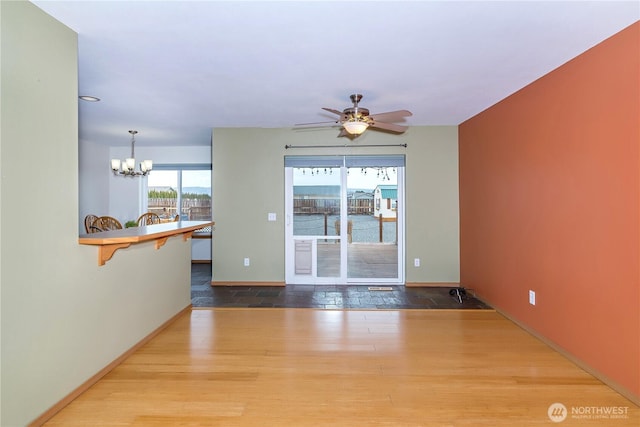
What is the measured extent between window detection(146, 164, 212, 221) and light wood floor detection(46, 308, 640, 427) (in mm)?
3908

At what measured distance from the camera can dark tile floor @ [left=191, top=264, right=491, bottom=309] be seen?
4.05 metres

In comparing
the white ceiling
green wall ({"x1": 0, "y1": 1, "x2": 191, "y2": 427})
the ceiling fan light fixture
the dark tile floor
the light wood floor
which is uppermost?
the white ceiling

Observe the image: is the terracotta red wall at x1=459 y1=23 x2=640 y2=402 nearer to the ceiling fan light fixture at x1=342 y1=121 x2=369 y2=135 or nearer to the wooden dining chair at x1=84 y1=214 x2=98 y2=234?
the ceiling fan light fixture at x1=342 y1=121 x2=369 y2=135

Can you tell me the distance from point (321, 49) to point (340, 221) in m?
3.00

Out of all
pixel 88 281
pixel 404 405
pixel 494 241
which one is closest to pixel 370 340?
pixel 404 405

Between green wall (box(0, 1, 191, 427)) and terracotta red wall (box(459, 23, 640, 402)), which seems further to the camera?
terracotta red wall (box(459, 23, 640, 402))

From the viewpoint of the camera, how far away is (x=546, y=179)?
2930mm

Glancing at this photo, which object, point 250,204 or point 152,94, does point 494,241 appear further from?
point 152,94

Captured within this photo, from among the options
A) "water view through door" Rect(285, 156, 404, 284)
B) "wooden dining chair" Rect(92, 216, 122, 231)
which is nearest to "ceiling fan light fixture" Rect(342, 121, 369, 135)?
"water view through door" Rect(285, 156, 404, 284)

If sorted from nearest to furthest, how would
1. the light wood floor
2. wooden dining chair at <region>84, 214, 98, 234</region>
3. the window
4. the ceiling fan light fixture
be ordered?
the light wood floor < the ceiling fan light fixture < wooden dining chair at <region>84, 214, 98, 234</region> < the window

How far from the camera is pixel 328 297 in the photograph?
14.4 ft

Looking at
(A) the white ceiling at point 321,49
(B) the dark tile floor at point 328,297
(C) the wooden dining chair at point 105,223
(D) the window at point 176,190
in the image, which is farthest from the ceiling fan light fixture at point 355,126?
(D) the window at point 176,190

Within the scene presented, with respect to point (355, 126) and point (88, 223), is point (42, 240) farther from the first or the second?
point (88, 223)

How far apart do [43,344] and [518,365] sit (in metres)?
3.11
